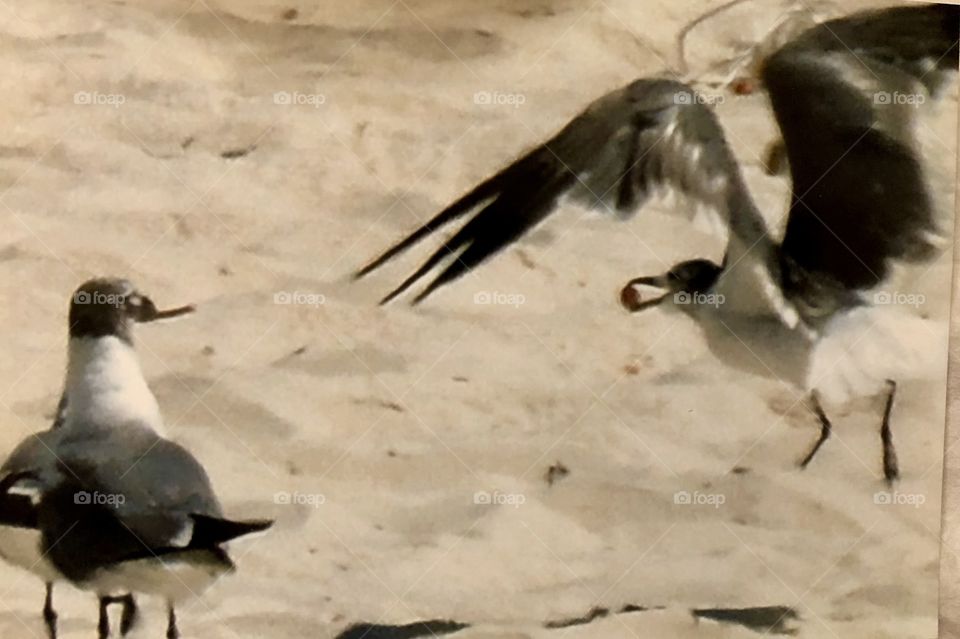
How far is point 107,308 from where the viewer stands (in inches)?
27.1

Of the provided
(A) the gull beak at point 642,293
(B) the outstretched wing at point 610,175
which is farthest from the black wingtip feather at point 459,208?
(A) the gull beak at point 642,293

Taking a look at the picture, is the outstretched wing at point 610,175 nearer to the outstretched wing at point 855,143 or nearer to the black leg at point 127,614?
the outstretched wing at point 855,143

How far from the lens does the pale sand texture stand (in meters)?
0.69

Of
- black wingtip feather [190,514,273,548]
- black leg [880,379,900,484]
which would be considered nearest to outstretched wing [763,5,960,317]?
black leg [880,379,900,484]

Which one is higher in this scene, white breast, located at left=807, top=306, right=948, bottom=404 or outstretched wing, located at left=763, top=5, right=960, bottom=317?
outstretched wing, located at left=763, top=5, right=960, bottom=317

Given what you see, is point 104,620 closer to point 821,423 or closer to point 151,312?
point 151,312

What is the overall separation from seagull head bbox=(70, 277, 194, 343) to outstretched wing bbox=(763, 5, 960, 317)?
565 mm

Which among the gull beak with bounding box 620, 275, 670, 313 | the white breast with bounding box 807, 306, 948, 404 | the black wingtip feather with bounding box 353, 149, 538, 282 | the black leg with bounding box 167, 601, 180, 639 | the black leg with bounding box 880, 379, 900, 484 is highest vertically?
the black wingtip feather with bounding box 353, 149, 538, 282

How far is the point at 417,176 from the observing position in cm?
71

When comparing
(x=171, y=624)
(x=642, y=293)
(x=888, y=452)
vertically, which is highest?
(x=642, y=293)

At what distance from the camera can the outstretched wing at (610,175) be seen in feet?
2.34

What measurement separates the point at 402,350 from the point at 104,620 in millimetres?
334

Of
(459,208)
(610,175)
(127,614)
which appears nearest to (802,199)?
(610,175)

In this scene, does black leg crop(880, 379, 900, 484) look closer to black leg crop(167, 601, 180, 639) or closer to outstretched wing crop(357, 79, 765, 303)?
outstretched wing crop(357, 79, 765, 303)
